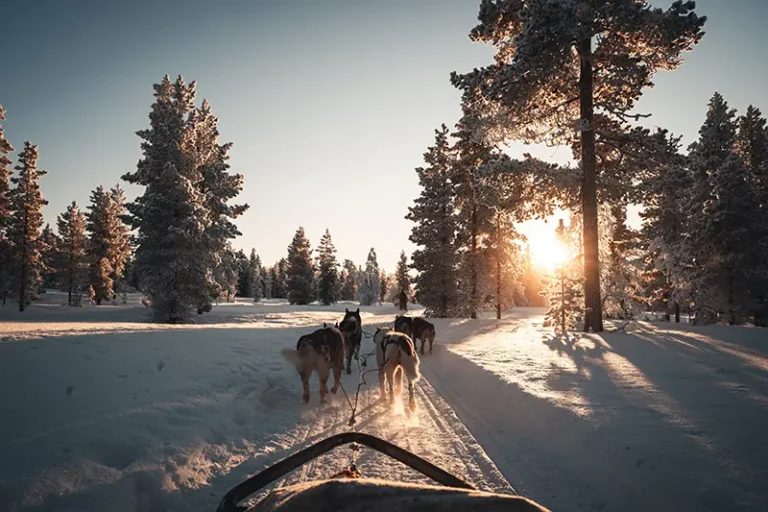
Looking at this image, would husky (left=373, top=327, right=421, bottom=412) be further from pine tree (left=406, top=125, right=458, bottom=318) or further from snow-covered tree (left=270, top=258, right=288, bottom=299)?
snow-covered tree (left=270, top=258, right=288, bottom=299)

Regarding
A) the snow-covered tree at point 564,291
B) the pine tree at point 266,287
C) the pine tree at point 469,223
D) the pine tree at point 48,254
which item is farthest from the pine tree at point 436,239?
the pine tree at point 266,287

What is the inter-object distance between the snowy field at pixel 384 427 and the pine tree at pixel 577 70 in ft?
24.8

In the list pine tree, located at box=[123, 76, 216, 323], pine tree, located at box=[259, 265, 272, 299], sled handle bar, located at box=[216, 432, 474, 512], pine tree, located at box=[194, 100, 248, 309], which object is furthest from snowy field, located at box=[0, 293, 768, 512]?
pine tree, located at box=[259, 265, 272, 299]

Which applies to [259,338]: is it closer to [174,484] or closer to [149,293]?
[174,484]

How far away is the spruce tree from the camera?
46188mm

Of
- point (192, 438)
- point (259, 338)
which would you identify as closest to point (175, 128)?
point (259, 338)

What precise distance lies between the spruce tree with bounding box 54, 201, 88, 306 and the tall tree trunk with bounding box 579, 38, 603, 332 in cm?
5688

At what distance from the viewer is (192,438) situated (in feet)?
15.5

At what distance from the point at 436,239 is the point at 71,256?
4855 cm

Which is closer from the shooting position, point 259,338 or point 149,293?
point 259,338

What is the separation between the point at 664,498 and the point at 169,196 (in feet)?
82.8

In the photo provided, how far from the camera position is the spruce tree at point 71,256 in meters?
46.2

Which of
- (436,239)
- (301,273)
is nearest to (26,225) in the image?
(301,273)

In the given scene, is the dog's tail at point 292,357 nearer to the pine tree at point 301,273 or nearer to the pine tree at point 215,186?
the pine tree at point 215,186
